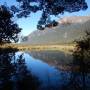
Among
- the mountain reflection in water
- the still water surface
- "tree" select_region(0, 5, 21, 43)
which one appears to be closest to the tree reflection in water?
the mountain reflection in water

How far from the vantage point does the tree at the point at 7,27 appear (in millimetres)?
26900

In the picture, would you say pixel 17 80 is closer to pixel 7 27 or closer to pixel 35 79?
pixel 35 79

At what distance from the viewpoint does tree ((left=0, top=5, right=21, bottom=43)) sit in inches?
1059

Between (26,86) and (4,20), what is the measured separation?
1450cm

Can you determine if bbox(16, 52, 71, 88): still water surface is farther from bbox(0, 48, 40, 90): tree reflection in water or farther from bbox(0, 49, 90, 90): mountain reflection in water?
bbox(0, 48, 40, 90): tree reflection in water

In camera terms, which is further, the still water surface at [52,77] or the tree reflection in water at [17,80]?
the still water surface at [52,77]

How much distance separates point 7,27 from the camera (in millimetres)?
31438

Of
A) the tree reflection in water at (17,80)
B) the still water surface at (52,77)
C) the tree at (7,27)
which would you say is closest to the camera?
the tree reflection in water at (17,80)

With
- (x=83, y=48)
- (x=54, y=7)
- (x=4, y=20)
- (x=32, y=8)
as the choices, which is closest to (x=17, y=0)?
(x=32, y=8)

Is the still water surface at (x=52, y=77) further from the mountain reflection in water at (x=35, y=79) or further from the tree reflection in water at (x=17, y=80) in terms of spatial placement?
the tree reflection in water at (x=17, y=80)

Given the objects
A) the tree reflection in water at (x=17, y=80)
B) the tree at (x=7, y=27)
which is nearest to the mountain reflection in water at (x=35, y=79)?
the tree reflection in water at (x=17, y=80)

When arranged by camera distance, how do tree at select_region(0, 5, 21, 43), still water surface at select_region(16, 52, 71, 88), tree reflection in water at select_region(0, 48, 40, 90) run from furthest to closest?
tree at select_region(0, 5, 21, 43), still water surface at select_region(16, 52, 71, 88), tree reflection in water at select_region(0, 48, 40, 90)

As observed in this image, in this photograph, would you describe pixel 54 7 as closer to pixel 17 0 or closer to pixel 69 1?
pixel 69 1

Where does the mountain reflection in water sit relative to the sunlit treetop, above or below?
below
